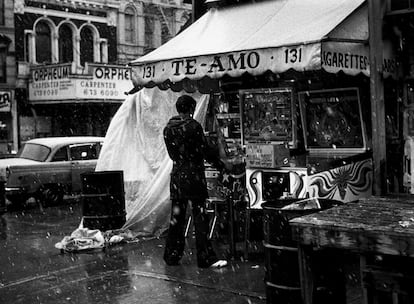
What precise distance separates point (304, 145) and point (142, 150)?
286 centimetres

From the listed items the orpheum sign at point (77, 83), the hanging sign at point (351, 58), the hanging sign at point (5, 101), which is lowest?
the hanging sign at point (351, 58)

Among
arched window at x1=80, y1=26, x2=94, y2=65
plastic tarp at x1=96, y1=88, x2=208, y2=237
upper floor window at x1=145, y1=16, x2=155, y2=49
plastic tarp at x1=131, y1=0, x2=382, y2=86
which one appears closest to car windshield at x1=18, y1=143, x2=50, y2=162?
plastic tarp at x1=96, y1=88, x2=208, y2=237

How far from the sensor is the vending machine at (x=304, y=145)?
26.1 ft

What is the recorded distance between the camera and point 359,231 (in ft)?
14.0

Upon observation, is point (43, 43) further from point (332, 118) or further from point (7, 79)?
point (332, 118)

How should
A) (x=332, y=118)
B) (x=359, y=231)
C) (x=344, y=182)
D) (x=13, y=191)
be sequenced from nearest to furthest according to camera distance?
(x=359, y=231), (x=344, y=182), (x=332, y=118), (x=13, y=191)

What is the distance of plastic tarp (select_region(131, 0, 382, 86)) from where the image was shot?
7.57 meters

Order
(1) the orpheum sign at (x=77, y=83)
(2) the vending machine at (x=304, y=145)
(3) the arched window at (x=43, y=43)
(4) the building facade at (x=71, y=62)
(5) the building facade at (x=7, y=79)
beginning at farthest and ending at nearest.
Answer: (3) the arched window at (x=43, y=43) → (5) the building facade at (x=7, y=79) → (4) the building facade at (x=71, y=62) → (1) the orpheum sign at (x=77, y=83) → (2) the vending machine at (x=304, y=145)

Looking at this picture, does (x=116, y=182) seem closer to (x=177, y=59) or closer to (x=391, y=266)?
(x=177, y=59)

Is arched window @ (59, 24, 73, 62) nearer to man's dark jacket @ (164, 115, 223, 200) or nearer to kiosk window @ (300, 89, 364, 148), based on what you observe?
kiosk window @ (300, 89, 364, 148)

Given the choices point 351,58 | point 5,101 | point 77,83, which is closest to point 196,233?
point 351,58

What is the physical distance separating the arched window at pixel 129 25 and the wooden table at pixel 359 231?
28.6 m

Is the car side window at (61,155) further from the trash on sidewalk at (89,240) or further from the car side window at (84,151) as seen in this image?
the trash on sidewalk at (89,240)

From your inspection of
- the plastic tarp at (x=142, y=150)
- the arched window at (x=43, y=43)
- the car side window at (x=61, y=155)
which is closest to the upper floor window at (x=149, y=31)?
the arched window at (x=43, y=43)
